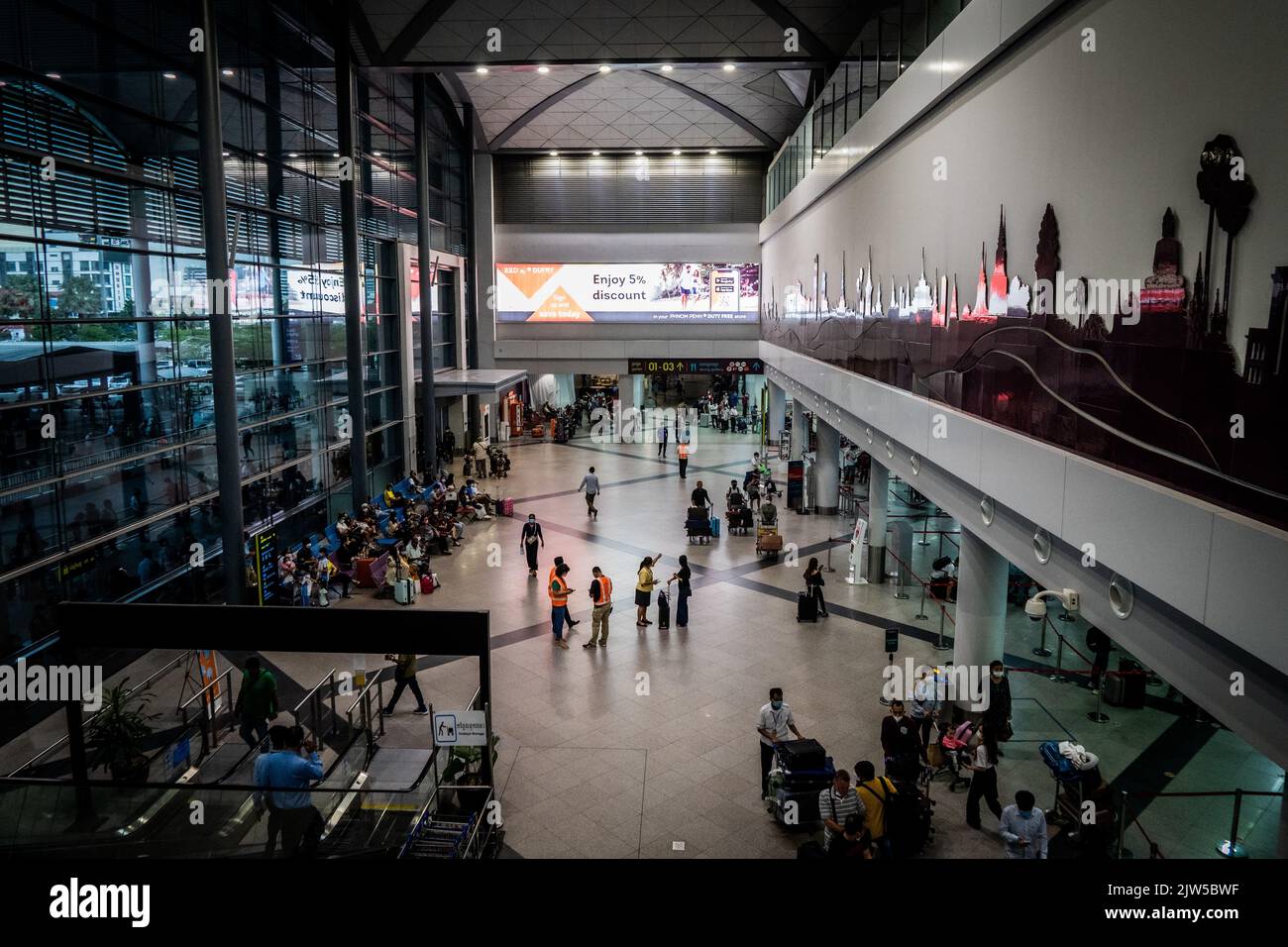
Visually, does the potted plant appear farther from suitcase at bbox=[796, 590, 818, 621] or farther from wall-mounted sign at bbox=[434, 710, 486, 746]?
suitcase at bbox=[796, 590, 818, 621]

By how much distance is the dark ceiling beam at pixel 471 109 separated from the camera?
1112 inches

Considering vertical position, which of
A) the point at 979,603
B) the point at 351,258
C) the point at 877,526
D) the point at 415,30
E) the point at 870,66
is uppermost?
the point at 415,30

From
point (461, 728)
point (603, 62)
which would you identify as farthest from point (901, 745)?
point (603, 62)

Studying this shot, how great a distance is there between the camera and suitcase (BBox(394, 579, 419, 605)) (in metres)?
15.7

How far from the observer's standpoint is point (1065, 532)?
6328 millimetres

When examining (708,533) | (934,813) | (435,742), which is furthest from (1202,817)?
(708,533)

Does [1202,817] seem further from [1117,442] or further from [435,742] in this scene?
[435,742]

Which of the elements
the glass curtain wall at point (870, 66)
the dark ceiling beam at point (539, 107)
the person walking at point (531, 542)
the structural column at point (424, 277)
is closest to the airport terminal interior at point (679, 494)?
the glass curtain wall at point (870, 66)

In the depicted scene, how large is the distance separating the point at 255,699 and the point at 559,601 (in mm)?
4725

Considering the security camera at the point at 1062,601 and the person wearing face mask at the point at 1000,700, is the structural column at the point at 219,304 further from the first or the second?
the security camera at the point at 1062,601

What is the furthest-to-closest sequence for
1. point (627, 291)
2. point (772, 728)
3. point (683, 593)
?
point (627, 291)
point (683, 593)
point (772, 728)

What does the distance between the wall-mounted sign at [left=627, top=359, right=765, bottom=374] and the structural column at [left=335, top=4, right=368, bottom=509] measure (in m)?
14.7

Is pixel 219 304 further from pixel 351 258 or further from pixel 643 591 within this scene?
pixel 643 591

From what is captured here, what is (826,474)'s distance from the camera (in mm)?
22594
